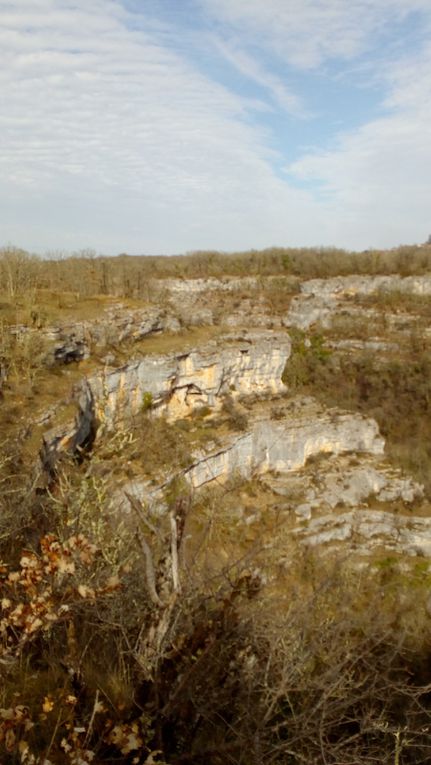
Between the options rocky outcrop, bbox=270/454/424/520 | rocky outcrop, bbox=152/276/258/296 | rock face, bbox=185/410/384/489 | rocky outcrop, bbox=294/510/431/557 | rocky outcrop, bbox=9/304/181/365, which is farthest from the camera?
rocky outcrop, bbox=152/276/258/296

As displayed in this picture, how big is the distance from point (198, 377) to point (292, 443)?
17.0ft

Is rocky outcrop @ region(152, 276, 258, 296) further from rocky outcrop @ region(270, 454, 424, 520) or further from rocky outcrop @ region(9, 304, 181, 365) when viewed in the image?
rocky outcrop @ region(270, 454, 424, 520)

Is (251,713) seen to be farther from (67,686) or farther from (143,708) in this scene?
(67,686)

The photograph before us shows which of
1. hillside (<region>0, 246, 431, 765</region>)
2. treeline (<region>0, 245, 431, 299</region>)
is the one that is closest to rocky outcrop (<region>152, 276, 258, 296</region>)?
hillside (<region>0, 246, 431, 765</region>)

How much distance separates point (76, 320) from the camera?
1698cm

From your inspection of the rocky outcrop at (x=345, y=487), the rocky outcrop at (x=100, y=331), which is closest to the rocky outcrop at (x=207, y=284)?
the rocky outcrop at (x=100, y=331)

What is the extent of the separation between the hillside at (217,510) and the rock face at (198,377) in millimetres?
100

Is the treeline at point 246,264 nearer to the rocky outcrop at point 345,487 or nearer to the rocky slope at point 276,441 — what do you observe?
the rocky slope at point 276,441

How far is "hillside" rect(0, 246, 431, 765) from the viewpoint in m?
2.06

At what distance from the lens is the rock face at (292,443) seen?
20.1m

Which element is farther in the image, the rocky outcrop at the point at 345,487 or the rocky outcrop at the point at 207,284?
the rocky outcrop at the point at 207,284

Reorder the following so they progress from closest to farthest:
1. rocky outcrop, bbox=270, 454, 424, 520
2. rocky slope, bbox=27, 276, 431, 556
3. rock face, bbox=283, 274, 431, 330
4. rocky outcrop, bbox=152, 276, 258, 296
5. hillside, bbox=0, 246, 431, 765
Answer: hillside, bbox=0, 246, 431, 765, rocky slope, bbox=27, 276, 431, 556, rocky outcrop, bbox=270, 454, 424, 520, rock face, bbox=283, 274, 431, 330, rocky outcrop, bbox=152, 276, 258, 296

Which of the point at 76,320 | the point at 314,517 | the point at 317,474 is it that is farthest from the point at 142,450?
the point at 317,474

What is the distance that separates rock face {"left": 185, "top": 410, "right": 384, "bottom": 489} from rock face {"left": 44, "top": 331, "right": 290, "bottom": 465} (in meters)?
2.91
